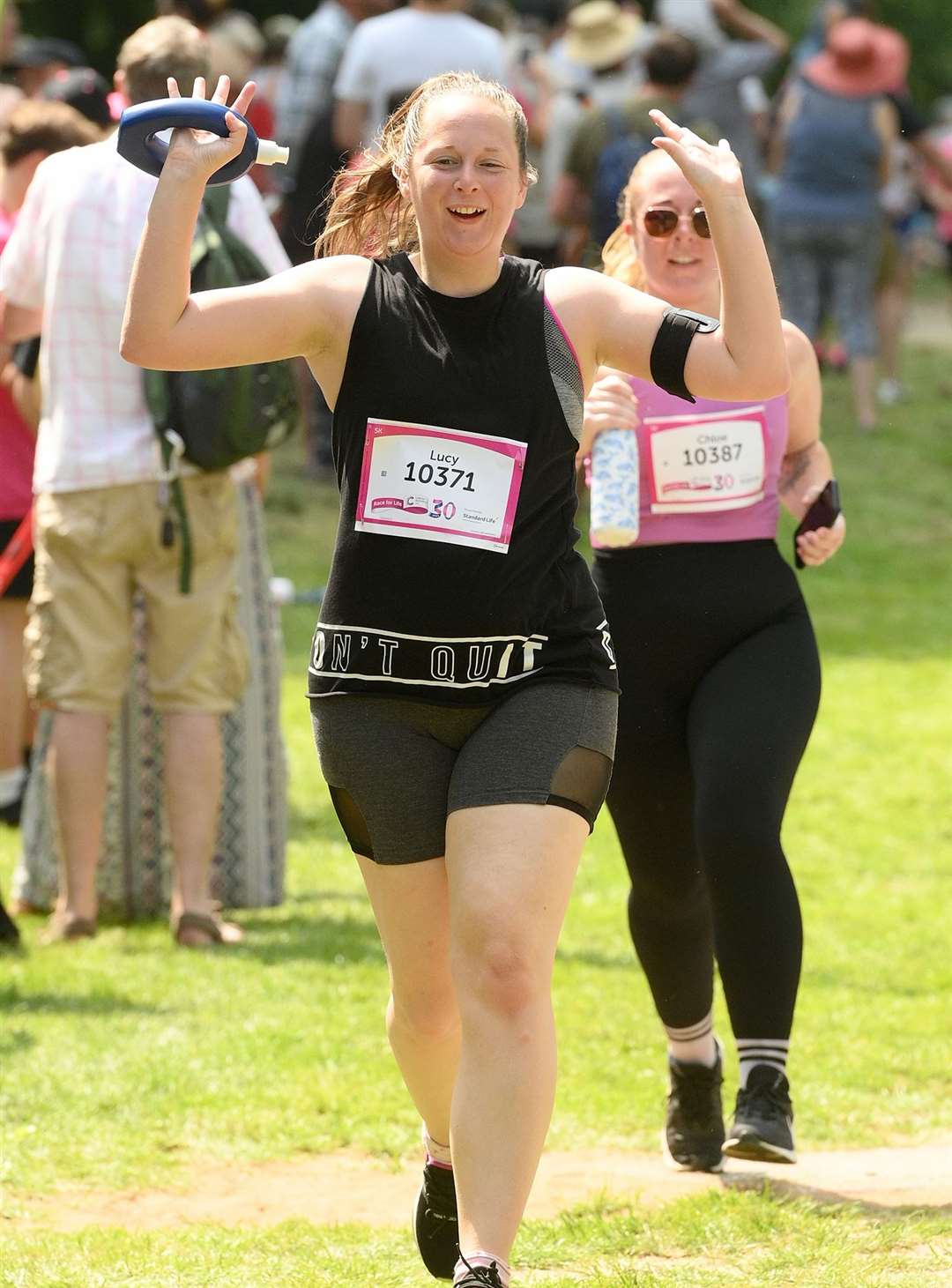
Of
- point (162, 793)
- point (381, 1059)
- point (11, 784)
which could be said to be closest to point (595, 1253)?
point (381, 1059)

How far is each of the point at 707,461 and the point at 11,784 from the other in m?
3.77

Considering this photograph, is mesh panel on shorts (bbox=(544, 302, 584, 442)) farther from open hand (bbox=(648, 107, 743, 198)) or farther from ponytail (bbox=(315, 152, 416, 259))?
ponytail (bbox=(315, 152, 416, 259))

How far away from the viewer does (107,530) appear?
5715 millimetres

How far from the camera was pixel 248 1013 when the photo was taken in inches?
213

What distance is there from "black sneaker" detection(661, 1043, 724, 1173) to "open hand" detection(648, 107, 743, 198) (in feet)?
6.46

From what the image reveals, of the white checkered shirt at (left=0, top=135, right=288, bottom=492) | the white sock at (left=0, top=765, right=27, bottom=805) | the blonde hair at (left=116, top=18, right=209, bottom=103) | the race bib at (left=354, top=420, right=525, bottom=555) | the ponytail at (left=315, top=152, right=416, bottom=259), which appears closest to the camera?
the race bib at (left=354, top=420, right=525, bottom=555)

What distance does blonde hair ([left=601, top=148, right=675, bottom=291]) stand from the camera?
4.22 meters

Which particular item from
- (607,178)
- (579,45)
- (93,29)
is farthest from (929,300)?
(607,178)

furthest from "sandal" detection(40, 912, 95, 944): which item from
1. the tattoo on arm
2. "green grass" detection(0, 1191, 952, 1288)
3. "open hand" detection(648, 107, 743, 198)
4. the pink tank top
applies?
"open hand" detection(648, 107, 743, 198)

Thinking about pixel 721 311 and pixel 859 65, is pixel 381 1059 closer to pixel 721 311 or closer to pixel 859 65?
pixel 721 311

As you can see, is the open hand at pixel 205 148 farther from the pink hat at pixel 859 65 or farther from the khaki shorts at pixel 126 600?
the pink hat at pixel 859 65

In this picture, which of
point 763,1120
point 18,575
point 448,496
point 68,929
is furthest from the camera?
point 18,575

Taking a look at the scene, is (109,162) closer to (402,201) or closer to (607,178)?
(402,201)

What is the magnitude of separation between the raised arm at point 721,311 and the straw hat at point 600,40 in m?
11.0
